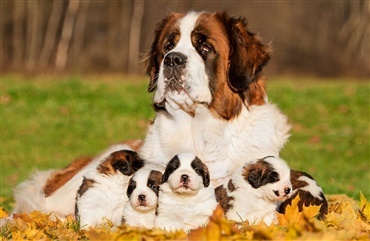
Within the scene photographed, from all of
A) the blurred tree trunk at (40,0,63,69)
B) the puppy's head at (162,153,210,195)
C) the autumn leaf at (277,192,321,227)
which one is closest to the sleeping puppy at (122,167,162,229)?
the puppy's head at (162,153,210,195)

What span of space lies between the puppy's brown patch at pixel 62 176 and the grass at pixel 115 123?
3724 mm

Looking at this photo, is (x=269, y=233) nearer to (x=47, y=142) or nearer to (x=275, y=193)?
(x=275, y=193)

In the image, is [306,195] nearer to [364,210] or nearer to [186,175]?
[364,210]

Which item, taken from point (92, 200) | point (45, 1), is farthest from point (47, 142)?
point (45, 1)

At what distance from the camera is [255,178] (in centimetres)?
591

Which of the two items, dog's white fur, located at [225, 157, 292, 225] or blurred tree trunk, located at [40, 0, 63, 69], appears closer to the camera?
dog's white fur, located at [225, 157, 292, 225]

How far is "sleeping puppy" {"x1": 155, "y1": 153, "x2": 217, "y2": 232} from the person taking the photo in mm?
5797

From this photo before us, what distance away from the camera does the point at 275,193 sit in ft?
19.2

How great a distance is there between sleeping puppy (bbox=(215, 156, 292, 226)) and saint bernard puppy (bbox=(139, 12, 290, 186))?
602mm

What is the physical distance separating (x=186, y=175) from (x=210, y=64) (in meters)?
1.22

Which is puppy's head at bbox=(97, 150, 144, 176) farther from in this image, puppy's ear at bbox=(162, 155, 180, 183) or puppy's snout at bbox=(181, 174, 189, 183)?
puppy's snout at bbox=(181, 174, 189, 183)

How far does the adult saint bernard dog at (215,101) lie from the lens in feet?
21.2

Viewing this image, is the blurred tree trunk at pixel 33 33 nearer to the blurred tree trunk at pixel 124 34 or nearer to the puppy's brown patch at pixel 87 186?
the blurred tree trunk at pixel 124 34

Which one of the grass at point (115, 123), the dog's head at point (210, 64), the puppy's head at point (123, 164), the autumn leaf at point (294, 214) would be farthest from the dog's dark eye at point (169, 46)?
the grass at point (115, 123)
